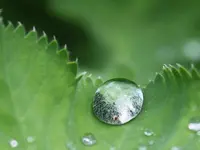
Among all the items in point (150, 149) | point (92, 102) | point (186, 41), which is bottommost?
point (150, 149)

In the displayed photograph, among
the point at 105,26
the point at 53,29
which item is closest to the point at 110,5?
the point at 105,26

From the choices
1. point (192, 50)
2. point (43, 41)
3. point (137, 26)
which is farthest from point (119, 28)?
point (43, 41)

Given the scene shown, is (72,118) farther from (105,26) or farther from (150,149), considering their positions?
(105,26)

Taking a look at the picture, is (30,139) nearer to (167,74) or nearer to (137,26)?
(167,74)

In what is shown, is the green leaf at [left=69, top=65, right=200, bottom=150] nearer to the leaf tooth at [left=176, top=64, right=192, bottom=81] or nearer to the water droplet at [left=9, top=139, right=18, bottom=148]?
the leaf tooth at [left=176, top=64, right=192, bottom=81]

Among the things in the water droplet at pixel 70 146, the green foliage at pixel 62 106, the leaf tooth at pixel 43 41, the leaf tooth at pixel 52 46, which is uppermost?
Result: the leaf tooth at pixel 43 41

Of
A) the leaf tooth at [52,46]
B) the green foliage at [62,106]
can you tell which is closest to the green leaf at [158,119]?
the green foliage at [62,106]

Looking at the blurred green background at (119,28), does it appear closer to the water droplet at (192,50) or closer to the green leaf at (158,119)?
the water droplet at (192,50)
